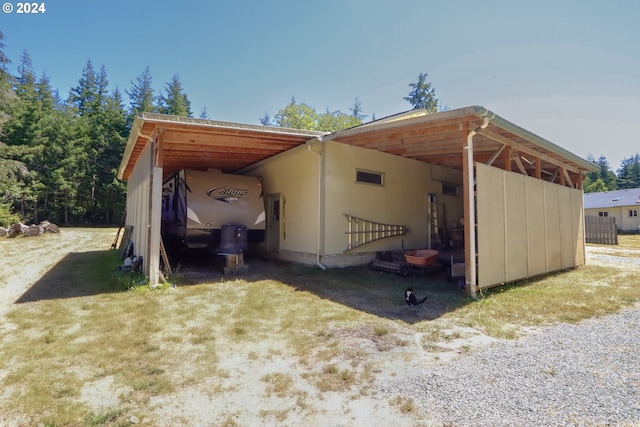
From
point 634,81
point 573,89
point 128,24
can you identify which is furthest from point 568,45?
point 128,24

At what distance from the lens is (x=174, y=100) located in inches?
1367

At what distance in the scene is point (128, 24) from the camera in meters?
8.32

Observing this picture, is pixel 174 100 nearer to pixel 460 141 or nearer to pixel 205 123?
pixel 205 123

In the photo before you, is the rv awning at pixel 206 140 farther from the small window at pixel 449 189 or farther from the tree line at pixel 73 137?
the tree line at pixel 73 137

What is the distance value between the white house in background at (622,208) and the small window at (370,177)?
1059 inches

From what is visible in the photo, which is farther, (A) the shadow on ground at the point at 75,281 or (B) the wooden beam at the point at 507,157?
(B) the wooden beam at the point at 507,157

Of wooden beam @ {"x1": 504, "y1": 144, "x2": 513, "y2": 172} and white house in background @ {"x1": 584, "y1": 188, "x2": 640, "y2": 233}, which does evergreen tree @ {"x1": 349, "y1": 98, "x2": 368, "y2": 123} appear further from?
wooden beam @ {"x1": 504, "y1": 144, "x2": 513, "y2": 172}

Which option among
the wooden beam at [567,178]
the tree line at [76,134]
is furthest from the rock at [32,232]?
the wooden beam at [567,178]

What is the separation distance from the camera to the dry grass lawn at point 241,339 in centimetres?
217

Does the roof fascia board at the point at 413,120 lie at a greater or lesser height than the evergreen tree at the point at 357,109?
lesser

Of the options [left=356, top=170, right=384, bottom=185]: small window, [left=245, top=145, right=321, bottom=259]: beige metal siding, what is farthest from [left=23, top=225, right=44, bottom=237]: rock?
[left=356, top=170, right=384, bottom=185]: small window

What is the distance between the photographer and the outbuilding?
5422 mm

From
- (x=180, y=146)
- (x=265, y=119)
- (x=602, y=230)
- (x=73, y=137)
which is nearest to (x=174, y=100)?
(x=73, y=137)

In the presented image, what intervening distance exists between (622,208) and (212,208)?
112 ft
